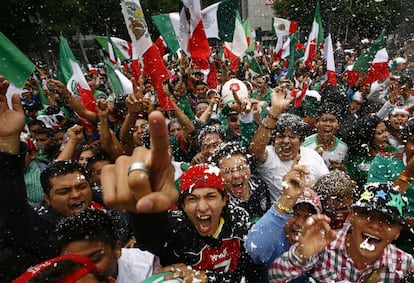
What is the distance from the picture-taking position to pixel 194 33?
192 inches

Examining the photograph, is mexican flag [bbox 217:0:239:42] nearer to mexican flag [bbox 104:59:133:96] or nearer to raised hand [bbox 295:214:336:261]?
mexican flag [bbox 104:59:133:96]

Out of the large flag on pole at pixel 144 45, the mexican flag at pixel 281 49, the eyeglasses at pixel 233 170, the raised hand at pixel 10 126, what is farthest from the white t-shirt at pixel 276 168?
the mexican flag at pixel 281 49

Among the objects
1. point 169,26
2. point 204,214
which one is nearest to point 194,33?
point 169,26

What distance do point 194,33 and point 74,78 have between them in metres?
1.94

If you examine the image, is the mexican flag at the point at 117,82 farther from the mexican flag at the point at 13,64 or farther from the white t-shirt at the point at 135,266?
the white t-shirt at the point at 135,266

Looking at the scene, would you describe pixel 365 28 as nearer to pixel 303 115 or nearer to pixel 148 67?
pixel 303 115

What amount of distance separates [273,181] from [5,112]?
7.15 feet

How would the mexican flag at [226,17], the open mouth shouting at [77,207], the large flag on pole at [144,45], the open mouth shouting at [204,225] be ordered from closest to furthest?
1. the open mouth shouting at [204,225]
2. the open mouth shouting at [77,207]
3. the large flag on pole at [144,45]
4. the mexican flag at [226,17]

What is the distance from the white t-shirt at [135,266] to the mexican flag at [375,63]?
556 cm

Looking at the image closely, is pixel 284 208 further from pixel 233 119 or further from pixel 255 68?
pixel 255 68

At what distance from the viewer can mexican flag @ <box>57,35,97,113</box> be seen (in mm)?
4961

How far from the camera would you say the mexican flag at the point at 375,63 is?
6.15 meters

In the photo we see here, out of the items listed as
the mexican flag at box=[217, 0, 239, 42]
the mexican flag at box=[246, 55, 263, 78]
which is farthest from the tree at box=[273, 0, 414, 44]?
the mexican flag at box=[217, 0, 239, 42]

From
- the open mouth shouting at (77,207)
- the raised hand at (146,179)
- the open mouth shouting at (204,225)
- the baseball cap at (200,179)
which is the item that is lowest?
the open mouth shouting at (77,207)
